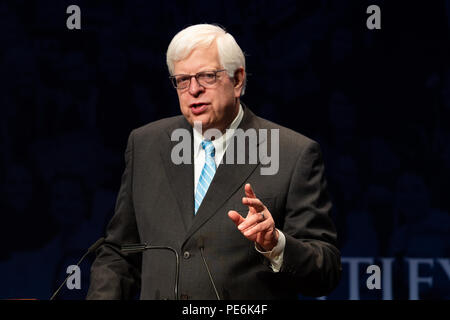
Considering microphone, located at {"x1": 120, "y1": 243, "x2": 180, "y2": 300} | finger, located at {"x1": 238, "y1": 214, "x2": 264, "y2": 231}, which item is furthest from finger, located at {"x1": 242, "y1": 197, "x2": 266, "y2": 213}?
microphone, located at {"x1": 120, "y1": 243, "x2": 180, "y2": 300}

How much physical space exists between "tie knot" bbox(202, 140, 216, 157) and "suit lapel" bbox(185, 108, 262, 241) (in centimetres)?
8

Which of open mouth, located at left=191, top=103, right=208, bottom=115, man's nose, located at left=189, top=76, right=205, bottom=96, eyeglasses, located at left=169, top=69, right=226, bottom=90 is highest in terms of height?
eyeglasses, located at left=169, top=69, right=226, bottom=90

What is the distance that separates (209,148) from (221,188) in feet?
0.59

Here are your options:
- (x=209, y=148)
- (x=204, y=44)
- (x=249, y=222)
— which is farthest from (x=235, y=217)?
(x=204, y=44)

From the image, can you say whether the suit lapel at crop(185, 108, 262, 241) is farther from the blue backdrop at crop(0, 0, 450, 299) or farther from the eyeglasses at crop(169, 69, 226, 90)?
the blue backdrop at crop(0, 0, 450, 299)

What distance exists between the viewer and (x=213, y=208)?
7.60 ft

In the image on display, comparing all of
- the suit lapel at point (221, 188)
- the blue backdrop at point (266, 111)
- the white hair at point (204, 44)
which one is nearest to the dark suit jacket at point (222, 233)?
the suit lapel at point (221, 188)

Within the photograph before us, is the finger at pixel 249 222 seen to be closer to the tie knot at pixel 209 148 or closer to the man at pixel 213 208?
the man at pixel 213 208

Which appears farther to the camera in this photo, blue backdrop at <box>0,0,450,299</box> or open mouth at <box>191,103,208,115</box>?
blue backdrop at <box>0,0,450,299</box>

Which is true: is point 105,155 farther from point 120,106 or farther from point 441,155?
point 441,155

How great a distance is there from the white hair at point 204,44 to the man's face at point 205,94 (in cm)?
2

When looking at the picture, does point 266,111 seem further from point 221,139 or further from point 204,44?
point 204,44

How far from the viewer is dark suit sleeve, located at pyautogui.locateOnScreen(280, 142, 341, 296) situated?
2.17m

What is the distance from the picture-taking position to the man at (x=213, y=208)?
228cm
